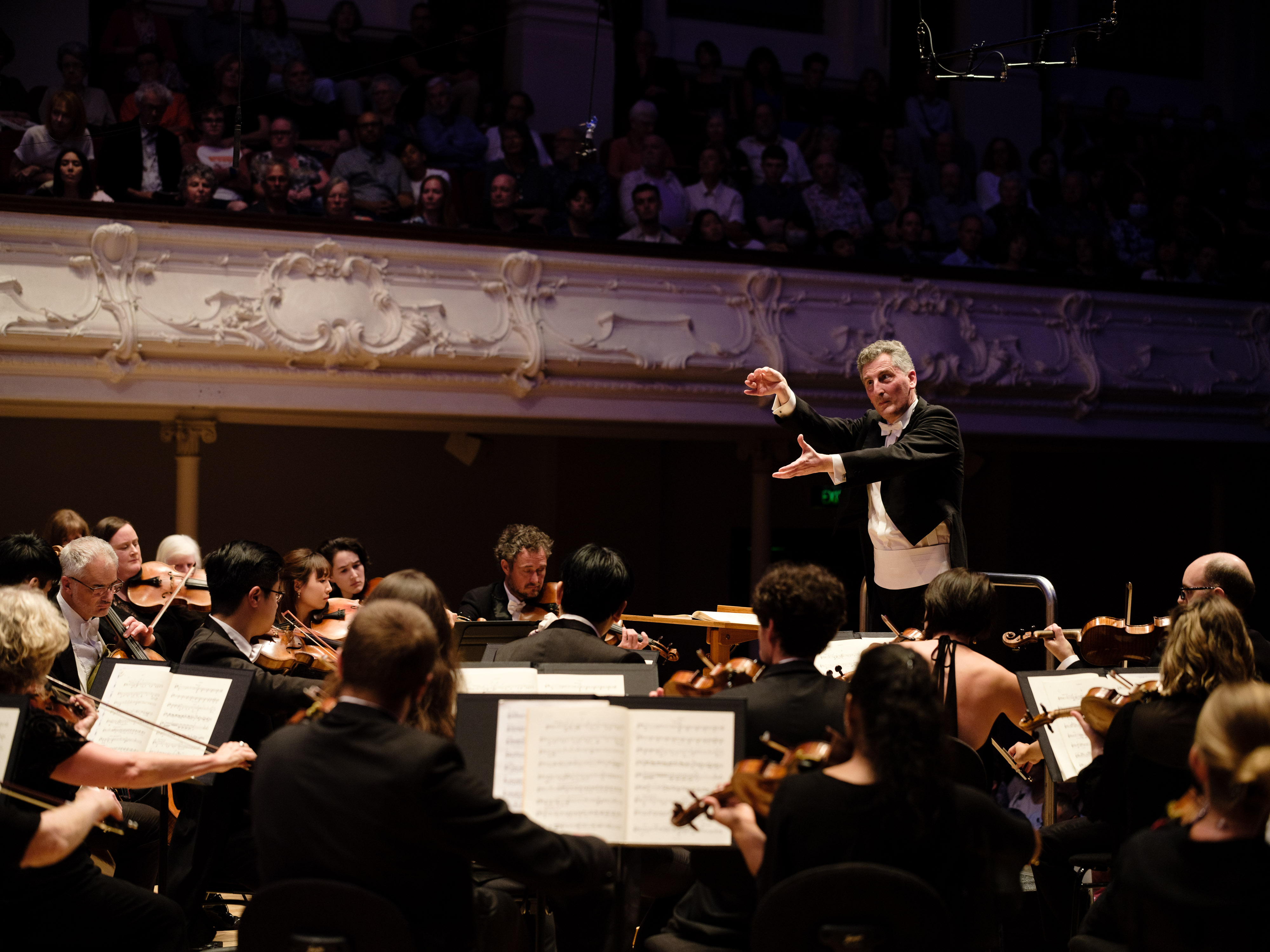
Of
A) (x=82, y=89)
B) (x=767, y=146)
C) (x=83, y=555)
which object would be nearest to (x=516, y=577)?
(x=83, y=555)

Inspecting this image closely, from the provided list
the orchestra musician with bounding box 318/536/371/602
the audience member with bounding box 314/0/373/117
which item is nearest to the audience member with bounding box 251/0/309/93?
the audience member with bounding box 314/0/373/117

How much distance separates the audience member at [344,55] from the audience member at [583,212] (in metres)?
1.86

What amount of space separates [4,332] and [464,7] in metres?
4.95

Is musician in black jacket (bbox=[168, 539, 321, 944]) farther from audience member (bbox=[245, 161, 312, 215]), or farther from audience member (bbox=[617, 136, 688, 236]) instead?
audience member (bbox=[617, 136, 688, 236])

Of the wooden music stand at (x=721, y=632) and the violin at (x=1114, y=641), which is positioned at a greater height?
the violin at (x=1114, y=641)

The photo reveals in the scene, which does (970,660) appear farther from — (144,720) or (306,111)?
(306,111)

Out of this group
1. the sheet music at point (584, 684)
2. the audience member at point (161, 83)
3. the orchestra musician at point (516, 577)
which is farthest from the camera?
the audience member at point (161, 83)

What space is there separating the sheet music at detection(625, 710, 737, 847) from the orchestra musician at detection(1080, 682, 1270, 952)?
806mm

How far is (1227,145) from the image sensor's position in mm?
10812

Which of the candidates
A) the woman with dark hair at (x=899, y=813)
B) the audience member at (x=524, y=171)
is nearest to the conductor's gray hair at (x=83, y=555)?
the woman with dark hair at (x=899, y=813)

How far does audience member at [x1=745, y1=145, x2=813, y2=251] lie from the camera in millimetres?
8398

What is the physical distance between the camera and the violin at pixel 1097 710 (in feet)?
11.0

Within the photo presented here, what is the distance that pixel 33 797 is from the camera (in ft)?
8.81

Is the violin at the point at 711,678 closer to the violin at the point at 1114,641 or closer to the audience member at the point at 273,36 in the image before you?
the violin at the point at 1114,641
